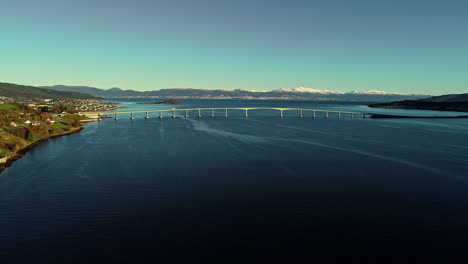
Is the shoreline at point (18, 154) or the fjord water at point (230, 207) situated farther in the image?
the shoreline at point (18, 154)

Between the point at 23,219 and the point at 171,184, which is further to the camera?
the point at 171,184

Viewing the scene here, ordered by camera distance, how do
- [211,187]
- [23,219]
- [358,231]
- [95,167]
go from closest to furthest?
[358,231], [23,219], [211,187], [95,167]

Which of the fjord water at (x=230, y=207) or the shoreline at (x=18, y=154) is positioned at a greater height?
the shoreline at (x=18, y=154)

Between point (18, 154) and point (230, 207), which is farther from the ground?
point (18, 154)

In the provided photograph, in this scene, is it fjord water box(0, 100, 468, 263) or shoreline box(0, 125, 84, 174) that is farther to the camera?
shoreline box(0, 125, 84, 174)

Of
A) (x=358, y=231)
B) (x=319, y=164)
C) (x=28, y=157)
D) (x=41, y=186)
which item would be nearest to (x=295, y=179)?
(x=319, y=164)

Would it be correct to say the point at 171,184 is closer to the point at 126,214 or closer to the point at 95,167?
the point at 126,214

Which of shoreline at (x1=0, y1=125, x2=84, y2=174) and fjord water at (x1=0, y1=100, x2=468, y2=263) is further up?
shoreline at (x1=0, y1=125, x2=84, y2=174)

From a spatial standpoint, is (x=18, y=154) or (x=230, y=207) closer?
(x=230, y=207)
